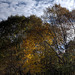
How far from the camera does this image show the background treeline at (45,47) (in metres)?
12.4

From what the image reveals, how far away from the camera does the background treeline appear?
12352 mm

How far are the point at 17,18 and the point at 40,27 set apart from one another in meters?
7.97

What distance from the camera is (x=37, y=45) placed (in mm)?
15711

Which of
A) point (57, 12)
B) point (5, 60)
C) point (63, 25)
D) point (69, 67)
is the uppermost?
point (57, 12)

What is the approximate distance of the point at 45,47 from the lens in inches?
585

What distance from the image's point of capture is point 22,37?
16.5 meters

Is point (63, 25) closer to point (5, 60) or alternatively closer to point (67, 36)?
point (67, 36)

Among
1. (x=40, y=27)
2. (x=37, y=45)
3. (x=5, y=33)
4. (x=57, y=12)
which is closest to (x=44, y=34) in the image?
(x=40, y=27)

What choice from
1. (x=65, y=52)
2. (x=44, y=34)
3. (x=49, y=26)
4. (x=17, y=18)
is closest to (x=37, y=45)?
(x=44, y=34)

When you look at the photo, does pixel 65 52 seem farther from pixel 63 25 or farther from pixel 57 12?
pixel 57 12

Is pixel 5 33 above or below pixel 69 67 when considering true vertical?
above

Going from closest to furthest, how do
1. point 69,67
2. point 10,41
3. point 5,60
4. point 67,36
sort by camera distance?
point 69,67, point 67,36, point 5,60, point 10,41

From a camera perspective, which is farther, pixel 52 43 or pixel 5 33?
pixel 5 33

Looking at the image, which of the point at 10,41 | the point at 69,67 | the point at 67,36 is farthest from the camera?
the point at 10,41
